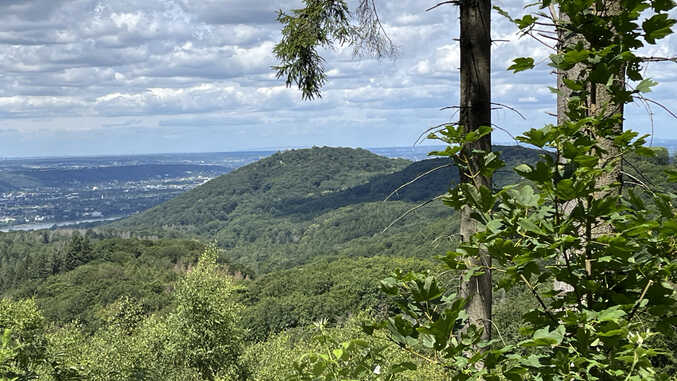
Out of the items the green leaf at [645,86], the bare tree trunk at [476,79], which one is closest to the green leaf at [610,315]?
the green leaf at [645,86]

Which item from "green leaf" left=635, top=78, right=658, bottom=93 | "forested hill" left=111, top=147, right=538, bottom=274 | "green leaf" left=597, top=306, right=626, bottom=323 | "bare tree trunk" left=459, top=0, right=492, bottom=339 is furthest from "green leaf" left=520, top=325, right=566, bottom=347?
"forested hill" left=111, top=147, right=538, bottom=274

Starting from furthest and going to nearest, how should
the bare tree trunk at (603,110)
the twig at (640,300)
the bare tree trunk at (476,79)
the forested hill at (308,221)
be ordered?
the forested hill at (308,221)
the bare tree trunk at (476,79)
the bare tree trunk at (603,110)
the twig at (640,300)

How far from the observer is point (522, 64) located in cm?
150

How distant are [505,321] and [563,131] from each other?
2870 centimetres

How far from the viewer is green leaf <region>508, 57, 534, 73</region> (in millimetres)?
1472

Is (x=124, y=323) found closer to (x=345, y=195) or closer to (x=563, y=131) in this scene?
(x=563, y=131)

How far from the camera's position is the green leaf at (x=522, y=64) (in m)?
1.47

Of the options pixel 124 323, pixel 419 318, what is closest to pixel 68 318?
pixel 124 323

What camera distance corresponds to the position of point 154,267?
→ 3231 inches

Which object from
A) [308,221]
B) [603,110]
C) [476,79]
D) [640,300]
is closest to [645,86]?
[603,110]

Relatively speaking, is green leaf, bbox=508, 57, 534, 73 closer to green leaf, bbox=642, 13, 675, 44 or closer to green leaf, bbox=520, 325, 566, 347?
green leaf, bbox=642, 13, 675, 44

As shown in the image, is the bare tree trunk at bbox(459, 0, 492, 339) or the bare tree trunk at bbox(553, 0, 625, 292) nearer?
the bare tree trunk at bbox(553, 0, 625, 292)

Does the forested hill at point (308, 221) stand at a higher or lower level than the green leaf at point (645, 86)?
lower

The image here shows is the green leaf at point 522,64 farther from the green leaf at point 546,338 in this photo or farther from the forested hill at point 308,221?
the forested hill at point 308,221
